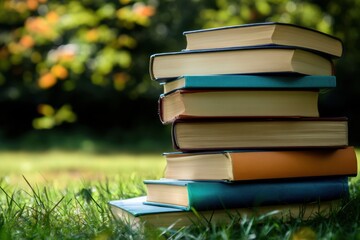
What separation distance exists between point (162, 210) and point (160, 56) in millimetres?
451

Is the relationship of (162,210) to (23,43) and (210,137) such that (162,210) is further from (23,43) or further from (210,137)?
(23,43)

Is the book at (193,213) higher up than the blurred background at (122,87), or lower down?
lower down

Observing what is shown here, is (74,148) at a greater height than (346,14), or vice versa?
(346,14)

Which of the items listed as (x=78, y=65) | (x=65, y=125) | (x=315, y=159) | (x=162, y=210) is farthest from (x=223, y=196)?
(x=65, y=125)

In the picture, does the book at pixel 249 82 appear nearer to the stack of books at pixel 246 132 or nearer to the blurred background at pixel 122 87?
the stack of books at pixel 246 132

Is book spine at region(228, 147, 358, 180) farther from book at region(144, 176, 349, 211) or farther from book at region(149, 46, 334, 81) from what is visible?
book at region(149, 46, 334, 81)

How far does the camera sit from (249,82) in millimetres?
1851

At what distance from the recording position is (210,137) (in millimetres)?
1859

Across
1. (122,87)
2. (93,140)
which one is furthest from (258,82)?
(93,140)

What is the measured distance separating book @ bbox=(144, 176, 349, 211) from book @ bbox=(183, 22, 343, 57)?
16.0 inches

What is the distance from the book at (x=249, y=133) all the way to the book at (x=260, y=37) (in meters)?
0.23

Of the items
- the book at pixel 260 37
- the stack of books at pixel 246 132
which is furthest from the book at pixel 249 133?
the book at pixel 260 37

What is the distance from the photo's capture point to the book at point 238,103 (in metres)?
1.80

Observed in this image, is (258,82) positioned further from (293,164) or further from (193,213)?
(193,213)
